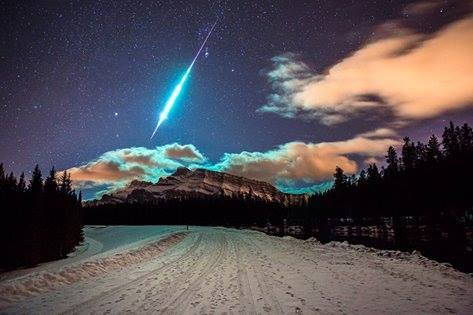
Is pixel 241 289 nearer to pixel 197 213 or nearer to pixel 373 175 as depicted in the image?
pixel 373 175

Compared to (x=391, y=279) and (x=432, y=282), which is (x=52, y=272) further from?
(x=432, y=282)

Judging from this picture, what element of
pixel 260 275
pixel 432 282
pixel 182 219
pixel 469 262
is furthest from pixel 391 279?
pixel 182 219

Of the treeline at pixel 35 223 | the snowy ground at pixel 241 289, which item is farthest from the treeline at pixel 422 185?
the treeline at pixel 35 223

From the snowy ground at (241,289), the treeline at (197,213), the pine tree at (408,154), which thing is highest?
the pine tree at (408,154)

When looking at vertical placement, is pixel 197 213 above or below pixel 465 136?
below

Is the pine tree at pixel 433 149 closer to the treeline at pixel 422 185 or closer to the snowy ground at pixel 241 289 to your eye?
the treeline at pixel 422 185

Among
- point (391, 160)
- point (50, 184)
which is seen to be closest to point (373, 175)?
point (391, 160)

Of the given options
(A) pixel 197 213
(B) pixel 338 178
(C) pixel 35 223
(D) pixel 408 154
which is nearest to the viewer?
(C) pixel 35 223
